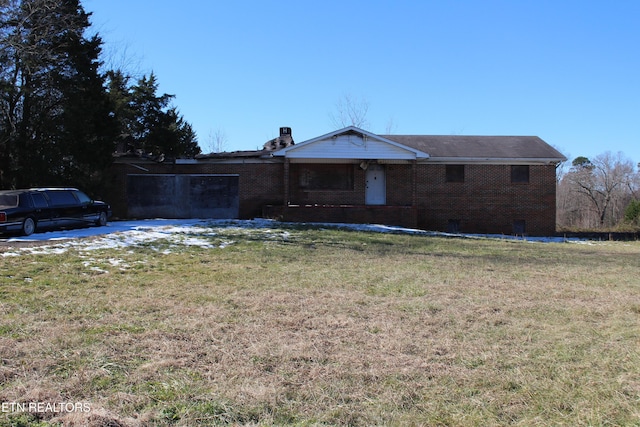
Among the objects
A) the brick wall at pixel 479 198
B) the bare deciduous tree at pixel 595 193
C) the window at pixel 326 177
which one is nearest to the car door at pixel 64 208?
the window at pixel 326 177

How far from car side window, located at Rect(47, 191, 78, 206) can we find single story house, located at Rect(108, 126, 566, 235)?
322 inches

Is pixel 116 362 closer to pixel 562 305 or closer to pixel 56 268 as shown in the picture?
pixel 56 268

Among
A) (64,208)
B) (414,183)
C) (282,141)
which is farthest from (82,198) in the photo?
(414,183)

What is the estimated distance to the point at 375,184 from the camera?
931 inches

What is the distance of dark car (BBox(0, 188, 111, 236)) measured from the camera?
39.7ft

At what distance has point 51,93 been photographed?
2011 cm

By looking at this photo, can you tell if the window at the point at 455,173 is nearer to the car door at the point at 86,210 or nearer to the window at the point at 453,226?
the window at the point at 453,226

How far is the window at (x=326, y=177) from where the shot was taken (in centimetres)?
2341

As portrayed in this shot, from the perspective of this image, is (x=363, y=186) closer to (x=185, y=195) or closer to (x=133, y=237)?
(x=185, y=195)

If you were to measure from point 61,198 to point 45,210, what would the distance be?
0.99m

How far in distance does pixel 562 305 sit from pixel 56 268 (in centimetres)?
772

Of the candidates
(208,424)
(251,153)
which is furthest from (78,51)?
(208,424)

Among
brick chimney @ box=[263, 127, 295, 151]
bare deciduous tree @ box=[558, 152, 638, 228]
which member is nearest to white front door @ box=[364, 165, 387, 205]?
brick chimney @ box=[263, 127, 295, 151]

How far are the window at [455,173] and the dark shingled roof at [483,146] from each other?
0.61 m
